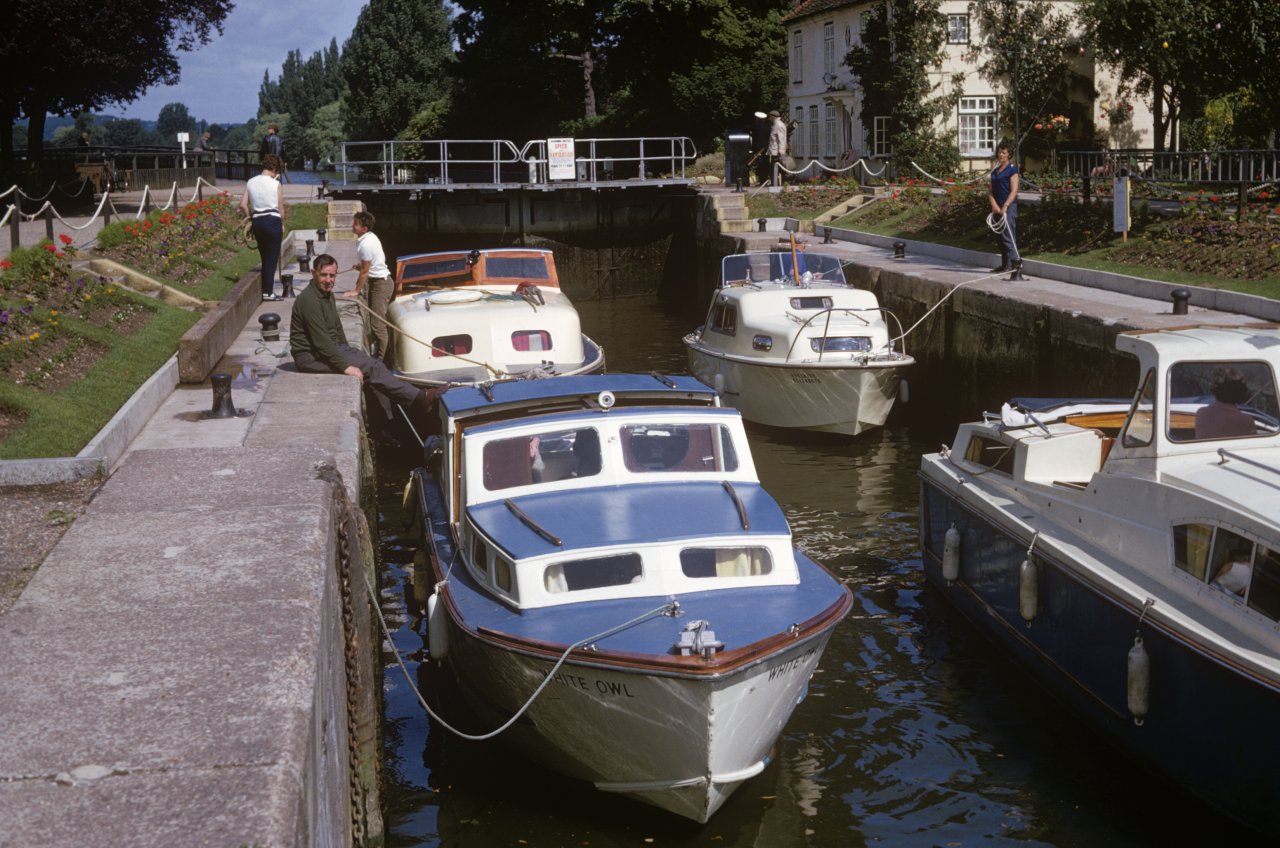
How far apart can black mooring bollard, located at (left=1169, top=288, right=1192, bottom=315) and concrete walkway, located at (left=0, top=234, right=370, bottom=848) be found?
10196 millimetres

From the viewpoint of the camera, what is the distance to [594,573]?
8.93m

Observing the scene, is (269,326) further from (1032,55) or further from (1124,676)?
(1032,55)

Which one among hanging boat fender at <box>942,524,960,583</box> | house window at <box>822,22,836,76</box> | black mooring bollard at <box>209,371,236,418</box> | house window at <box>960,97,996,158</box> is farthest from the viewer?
house window at <box>822,22,836,76</box>

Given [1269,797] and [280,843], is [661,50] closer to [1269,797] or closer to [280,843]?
[1269,797]

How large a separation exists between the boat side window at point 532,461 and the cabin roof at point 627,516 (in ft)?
0.76

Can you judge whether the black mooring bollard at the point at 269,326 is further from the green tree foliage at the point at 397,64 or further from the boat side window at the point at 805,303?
the green tree foliage at the point at 397,64

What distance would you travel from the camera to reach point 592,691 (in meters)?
8.20

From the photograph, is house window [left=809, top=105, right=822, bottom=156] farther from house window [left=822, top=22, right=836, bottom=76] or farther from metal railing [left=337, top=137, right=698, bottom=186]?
metal railing [left=337, top=137, right=698, bottom=186]

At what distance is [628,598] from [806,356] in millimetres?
10709

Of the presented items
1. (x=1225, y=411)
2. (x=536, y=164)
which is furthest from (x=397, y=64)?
(x=1225, y=411)

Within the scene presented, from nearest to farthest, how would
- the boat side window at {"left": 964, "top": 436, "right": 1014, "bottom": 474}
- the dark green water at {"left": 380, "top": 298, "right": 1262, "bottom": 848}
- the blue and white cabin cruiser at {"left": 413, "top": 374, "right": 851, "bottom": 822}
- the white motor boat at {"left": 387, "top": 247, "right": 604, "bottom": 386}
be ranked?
1. the blue and white cabin cruiser at {"left": 413, "top": 374, "right": 851, "bottom": 822}
2. the dark green water at {"left": 380, "top": 298, "right": 1262, "bottom": 848}
3. the boat side window at {"left": 964, "top": 436, "right": 1014, "bottom": 474}
4. the white motor boat at {"left": 387, "top": 247, "right": 604, "bottom": 386}

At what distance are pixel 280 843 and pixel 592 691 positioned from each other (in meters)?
4.04

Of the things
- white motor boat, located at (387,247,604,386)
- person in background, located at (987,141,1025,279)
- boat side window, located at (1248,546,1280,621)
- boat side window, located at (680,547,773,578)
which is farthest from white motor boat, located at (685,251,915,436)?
boat side window, located at (1248,546,1280,621)

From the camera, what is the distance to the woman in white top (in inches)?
700
